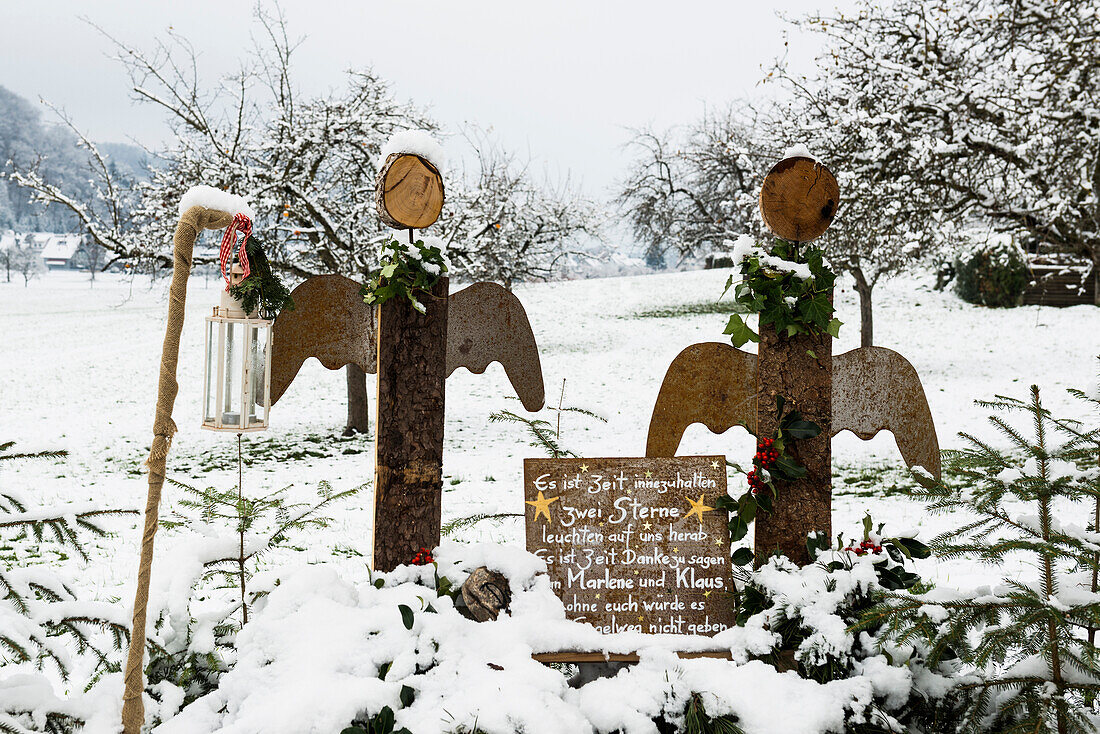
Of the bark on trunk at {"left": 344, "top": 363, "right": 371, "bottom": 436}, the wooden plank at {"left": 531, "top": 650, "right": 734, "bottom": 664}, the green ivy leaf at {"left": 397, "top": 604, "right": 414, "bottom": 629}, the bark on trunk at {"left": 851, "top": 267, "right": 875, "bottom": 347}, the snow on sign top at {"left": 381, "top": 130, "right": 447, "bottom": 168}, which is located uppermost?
the bark on trunk at {"left": 851, "top": 267, "right": 875, "bottom": 347}

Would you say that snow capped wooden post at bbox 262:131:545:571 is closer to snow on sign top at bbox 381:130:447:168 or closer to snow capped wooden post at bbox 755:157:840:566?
snow on sign top at bbox 381:130:447:168

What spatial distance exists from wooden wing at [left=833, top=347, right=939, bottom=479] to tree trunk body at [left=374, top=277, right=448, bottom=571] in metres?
1.55

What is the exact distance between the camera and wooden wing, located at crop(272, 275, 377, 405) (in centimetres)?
265

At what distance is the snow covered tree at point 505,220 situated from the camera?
9.08 meters

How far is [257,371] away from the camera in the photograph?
8.18 feet

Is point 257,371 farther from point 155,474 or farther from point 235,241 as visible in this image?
point 155,474

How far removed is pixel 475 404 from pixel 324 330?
27.2ft

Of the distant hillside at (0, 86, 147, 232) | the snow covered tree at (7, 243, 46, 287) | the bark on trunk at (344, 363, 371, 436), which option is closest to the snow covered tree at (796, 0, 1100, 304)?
the bark on trunk at (344, 363, 371, 436)

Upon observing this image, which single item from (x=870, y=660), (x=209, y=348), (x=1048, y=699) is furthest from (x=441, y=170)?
(x=1048, y=699)

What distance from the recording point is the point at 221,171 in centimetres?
749

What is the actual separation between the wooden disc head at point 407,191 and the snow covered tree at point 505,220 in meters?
4.23

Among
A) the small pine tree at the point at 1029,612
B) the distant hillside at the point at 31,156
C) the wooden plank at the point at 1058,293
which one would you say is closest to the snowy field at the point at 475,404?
the wooden plank at the point at 1058,293

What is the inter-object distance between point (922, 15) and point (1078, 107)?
66.0 inches

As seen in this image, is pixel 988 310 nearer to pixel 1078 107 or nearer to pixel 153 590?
pixel 1078 107
